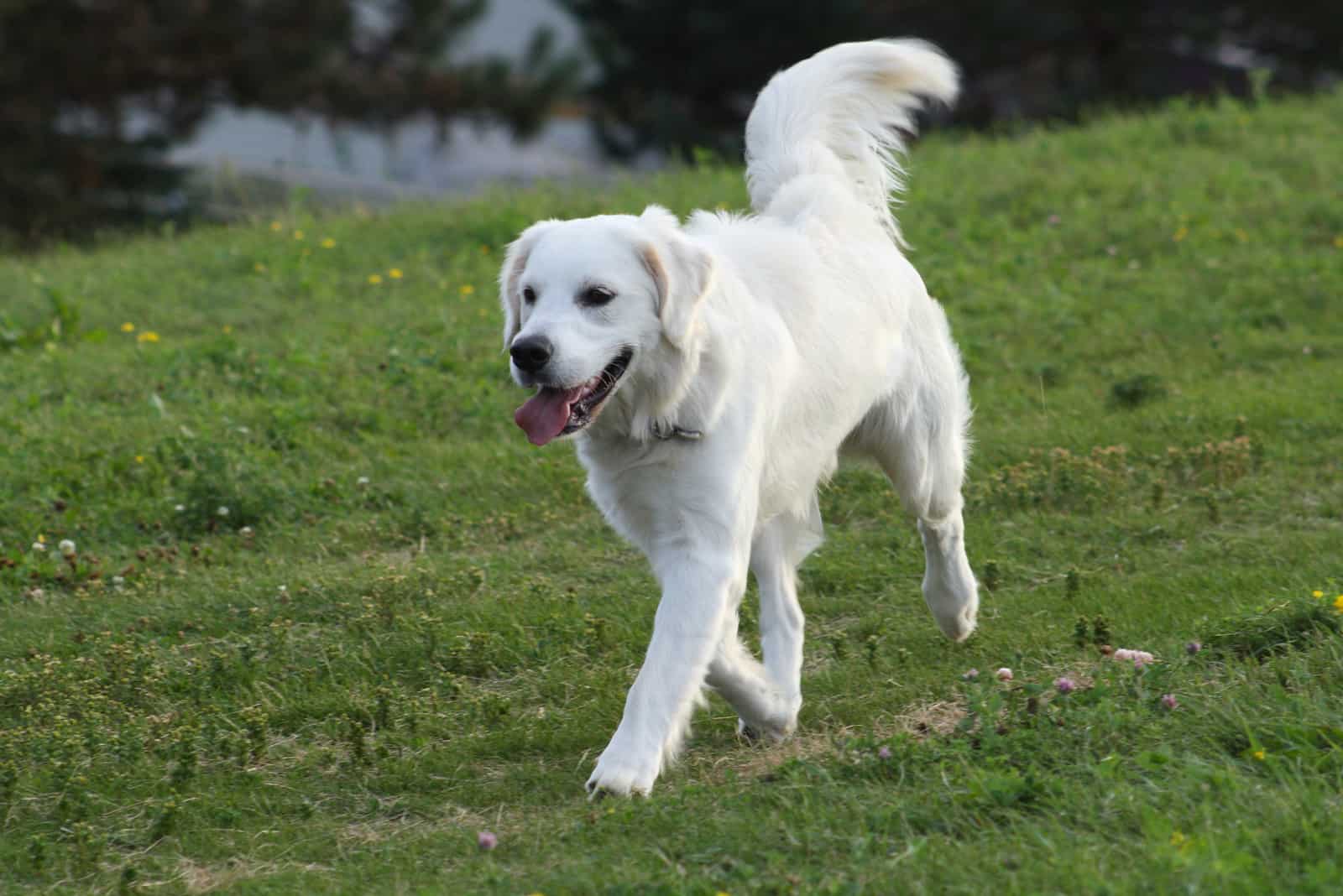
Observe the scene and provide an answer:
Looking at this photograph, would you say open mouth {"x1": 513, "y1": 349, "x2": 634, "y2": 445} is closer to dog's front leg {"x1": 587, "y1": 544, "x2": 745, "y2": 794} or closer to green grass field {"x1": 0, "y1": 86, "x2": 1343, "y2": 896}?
dog's front leg {"x1": 587, "y1": 544, "x2": 745, "y2": 794}

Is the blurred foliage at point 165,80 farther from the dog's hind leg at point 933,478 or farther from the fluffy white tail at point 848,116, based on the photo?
the dog's hind leg at point 933,478

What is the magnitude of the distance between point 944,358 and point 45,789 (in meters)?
3.15

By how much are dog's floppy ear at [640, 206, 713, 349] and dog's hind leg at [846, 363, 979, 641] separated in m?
1.22

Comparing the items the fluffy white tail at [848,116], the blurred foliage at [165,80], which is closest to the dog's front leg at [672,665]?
the fluffy white tail at [848,116]

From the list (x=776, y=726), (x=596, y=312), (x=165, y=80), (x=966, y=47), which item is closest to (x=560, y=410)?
(x=596, y=312)

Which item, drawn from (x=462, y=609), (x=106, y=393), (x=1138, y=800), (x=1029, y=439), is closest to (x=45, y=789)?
(x=462, y=609)

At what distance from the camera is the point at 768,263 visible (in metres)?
5.09

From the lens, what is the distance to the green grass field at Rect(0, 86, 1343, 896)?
380 cm

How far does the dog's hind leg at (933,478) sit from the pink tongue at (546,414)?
1468 millimetres

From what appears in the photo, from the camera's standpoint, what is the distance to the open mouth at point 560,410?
4.42 m

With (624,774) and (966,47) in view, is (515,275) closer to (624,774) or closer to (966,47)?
(624,774)

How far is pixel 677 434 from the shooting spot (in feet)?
14.9

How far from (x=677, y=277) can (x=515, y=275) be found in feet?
1.89

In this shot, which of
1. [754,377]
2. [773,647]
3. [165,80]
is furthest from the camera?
[165,80]
